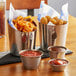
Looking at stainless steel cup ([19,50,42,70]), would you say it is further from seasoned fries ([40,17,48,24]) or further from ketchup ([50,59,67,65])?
seasoned fries ([40,17,48,24])

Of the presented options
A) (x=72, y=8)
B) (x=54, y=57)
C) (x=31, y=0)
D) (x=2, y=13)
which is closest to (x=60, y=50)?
(x=54, y=57)

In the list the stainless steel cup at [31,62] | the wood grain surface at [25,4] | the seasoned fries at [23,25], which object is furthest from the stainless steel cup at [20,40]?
the wood grain surface at [25,4]

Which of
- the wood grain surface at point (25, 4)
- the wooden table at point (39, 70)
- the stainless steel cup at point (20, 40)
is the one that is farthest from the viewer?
the wood grain surface at point (25, 4)

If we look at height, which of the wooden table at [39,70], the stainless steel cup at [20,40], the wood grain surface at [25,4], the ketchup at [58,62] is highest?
the wood grain surface at [25,4]

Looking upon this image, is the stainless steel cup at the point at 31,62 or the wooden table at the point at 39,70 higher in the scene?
the stainless steel cup at the point at 31,62

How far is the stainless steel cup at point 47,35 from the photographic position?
1231 mm

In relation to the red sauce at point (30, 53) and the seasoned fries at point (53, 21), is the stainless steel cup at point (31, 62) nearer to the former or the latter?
the red sauce at point (30, 53)

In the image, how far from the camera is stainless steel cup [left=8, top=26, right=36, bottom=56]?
3.87 feet

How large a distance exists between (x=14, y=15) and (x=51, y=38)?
225mm

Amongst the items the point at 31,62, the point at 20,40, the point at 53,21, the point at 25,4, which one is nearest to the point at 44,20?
the point at 53,21

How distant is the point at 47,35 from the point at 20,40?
0.49 feet

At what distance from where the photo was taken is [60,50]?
117 cm

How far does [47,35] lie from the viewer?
1.25 m

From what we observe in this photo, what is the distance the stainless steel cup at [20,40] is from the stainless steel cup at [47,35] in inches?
3.1
